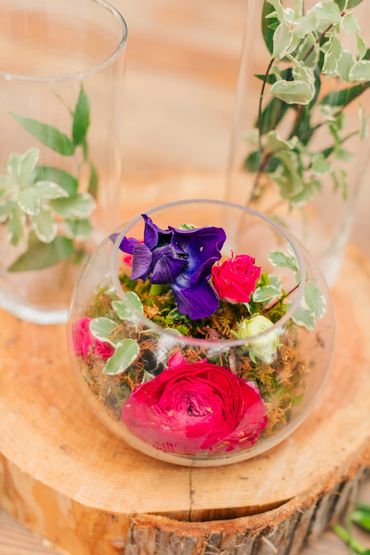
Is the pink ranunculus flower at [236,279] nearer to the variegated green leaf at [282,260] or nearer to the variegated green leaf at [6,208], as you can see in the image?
the variegated green leaf at [282,260]

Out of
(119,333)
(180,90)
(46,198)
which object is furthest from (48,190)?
(180,90)

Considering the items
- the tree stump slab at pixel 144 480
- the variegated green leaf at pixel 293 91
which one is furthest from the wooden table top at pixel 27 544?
the variegated green leaf at pixel 293 91

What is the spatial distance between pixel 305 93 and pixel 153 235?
0.72 feet

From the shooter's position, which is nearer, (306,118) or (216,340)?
(216,340)

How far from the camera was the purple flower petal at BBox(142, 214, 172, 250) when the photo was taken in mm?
705

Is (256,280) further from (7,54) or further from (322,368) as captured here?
(7,54)

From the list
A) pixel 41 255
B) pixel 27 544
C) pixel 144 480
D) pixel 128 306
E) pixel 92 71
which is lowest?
pixel 27 544

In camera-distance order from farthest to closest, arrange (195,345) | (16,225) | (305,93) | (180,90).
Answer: (180,90)
(16,225)
(305,93)
(195,345)

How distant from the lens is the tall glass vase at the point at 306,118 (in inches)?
30.5

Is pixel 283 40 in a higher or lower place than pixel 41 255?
higher

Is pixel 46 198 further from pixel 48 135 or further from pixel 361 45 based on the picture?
pixel 361 45

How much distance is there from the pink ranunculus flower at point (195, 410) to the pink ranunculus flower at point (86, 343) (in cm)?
5

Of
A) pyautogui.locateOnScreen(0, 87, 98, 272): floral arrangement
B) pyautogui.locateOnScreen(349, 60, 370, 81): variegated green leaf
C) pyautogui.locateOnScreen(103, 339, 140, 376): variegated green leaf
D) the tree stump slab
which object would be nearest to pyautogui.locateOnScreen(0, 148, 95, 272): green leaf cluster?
pyautogui.locateOnScreen(0, 87, 98, 272): floral arrangement

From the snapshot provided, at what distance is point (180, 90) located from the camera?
1.52 meters
